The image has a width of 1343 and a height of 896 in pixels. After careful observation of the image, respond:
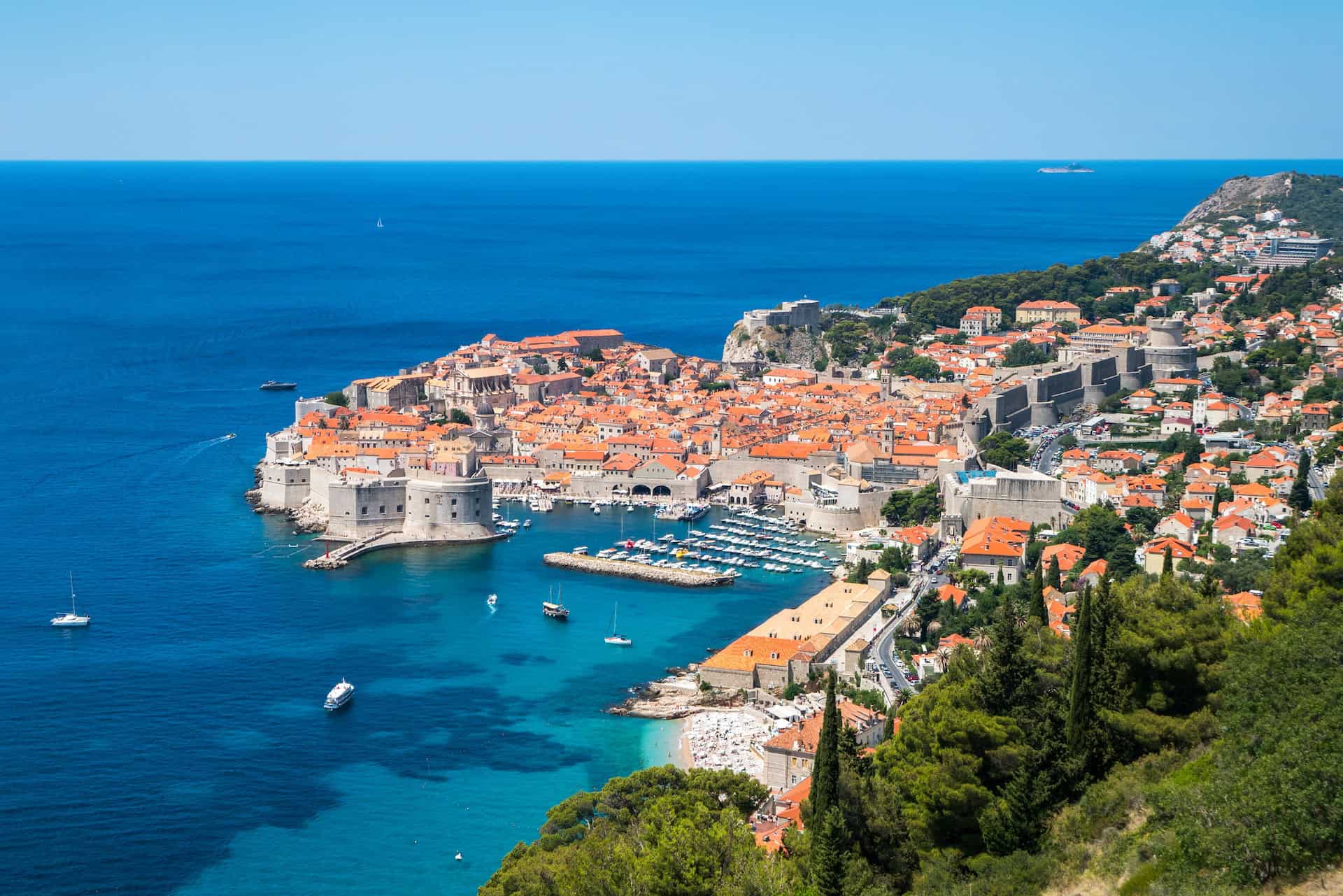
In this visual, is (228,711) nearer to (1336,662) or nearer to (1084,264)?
(1336,662)

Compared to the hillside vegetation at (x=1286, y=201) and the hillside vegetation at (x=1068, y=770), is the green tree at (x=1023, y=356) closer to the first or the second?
the hillside vegetation at (x=1286, y=201)

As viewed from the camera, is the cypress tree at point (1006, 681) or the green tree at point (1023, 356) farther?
the green tree at point (1023, 356)

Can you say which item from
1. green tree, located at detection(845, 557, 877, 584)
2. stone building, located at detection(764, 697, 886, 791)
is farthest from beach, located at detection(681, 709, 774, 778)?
green tree, located at detection(845, 557, 877, 584)

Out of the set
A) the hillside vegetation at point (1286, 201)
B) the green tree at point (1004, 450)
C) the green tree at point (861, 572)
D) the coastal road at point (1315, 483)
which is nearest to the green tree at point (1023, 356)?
the green tree at point (1004, 450)

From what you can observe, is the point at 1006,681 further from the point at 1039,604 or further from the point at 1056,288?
the point at 1056,288

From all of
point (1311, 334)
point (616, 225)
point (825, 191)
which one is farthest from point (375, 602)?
point (825, 191)

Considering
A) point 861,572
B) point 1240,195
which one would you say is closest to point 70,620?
point 861,572
